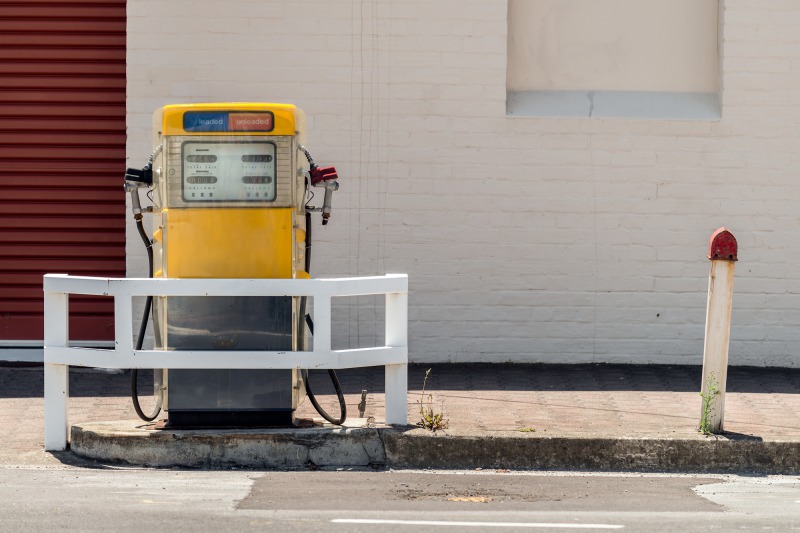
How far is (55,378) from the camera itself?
7953 mm

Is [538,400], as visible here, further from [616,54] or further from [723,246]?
[616,54]

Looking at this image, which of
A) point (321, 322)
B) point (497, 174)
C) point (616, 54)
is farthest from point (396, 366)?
point (616, 54)

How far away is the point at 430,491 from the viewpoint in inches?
275

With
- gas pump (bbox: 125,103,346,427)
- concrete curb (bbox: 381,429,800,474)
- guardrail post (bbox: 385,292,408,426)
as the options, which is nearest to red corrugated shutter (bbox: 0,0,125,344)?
gas pump (bbox: 125,103,346,427)

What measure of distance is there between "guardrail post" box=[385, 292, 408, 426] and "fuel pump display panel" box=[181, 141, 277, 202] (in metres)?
0.96

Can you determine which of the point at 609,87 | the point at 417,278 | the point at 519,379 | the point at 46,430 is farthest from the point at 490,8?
the point at 46,430

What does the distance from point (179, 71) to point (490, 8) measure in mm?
2607

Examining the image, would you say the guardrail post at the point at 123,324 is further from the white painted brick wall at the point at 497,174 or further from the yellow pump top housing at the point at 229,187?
the white painted brick wall at the point at 497,174

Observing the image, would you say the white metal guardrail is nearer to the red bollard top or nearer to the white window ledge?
the red bollard top

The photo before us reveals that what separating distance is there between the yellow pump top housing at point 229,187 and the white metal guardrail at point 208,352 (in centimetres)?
25

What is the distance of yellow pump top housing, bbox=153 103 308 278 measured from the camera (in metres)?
7.69

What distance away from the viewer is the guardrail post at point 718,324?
7926 mm

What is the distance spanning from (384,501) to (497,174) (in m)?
4.93

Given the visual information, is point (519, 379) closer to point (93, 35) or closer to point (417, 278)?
point (417, 278)
